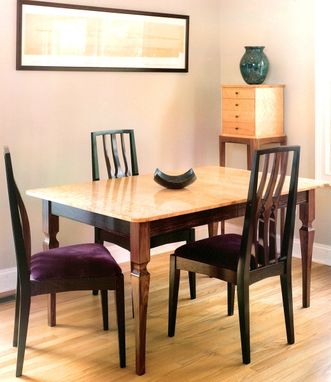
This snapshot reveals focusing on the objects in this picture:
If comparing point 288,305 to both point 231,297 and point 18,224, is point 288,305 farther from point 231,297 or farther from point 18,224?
point 18,224

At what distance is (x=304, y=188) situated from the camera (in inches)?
128

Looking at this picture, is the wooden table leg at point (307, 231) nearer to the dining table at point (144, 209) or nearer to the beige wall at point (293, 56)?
the dining table at point (144, 209)

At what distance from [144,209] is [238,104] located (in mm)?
→ 2002

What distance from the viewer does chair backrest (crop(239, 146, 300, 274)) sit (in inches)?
107

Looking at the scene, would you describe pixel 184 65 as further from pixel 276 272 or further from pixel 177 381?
pixel 177 381

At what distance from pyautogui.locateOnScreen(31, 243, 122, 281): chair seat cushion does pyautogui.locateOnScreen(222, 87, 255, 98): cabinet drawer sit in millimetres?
1931

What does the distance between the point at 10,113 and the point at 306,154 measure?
2117 mm

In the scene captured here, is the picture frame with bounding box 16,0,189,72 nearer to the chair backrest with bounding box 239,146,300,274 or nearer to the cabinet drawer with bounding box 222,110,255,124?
the cabinet drawer with bounding box 222,110,255,124

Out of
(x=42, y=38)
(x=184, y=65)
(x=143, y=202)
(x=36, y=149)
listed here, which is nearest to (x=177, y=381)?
(x=143, y=202)

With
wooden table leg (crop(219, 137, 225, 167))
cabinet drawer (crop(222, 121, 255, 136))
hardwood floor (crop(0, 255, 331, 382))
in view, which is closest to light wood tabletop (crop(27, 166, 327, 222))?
hardwood floor (crop(0, 255, 331, 382))

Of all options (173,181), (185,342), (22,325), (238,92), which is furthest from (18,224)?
(238,92)

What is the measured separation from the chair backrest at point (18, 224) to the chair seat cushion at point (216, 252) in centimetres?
78

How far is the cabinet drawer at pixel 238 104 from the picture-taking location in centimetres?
432

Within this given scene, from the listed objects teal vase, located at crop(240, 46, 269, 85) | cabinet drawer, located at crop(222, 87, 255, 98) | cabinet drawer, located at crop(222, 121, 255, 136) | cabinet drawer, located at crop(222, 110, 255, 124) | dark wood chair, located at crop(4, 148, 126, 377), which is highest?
teal vase, located at crop(240, 46, 269, 85)
